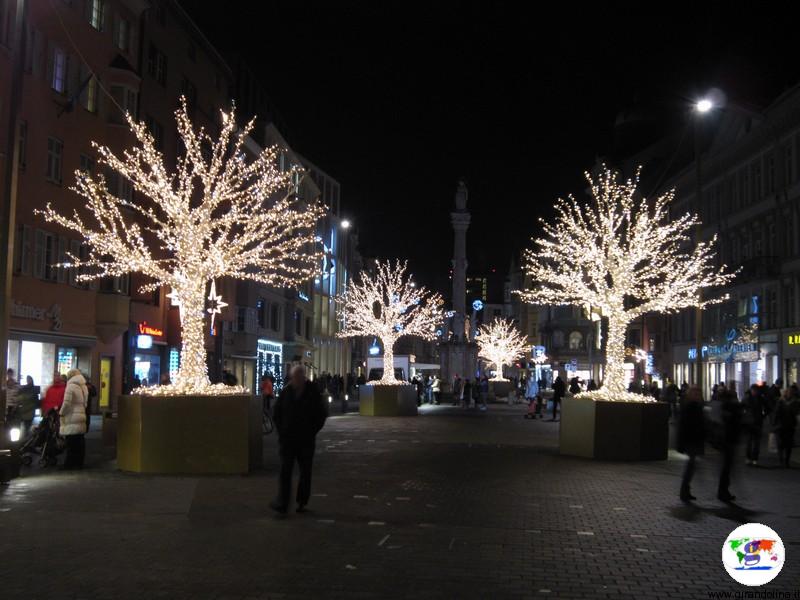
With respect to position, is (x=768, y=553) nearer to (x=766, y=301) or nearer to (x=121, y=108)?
(x=121, y=108)

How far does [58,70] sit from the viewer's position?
32.8 meters

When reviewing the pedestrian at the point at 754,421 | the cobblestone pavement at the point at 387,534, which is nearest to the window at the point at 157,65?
the cobblestone pavement at the point at 387,534

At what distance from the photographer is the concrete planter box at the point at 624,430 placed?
66.7 ft

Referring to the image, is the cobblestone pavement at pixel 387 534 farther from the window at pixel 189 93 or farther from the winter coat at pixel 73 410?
the window at pixel 189 93

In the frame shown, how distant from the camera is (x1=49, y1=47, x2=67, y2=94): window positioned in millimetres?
32219

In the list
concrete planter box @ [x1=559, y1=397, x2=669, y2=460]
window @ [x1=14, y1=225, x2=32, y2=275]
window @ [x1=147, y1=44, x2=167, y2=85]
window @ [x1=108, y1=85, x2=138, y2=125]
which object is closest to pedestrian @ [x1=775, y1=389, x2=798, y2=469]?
concrete planter box @ [x1=559, y1=397, x2=669, y2=460]

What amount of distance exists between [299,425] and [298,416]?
0.35 ft

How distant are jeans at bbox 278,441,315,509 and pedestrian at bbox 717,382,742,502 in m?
5.83

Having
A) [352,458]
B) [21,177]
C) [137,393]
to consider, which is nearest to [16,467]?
[137,393]

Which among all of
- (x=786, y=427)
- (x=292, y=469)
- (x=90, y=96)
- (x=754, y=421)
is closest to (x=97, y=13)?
(x=90, y=96)

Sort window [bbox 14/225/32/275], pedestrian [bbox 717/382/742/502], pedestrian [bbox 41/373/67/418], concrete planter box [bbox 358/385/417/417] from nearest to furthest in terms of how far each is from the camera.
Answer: pedestrian [bbox 717/382/742/502] < pedestrian [bbox 41/373/67/418] < window [bbox 14/225/32/275] < concrete planter box [bbox 358/385/417/417]

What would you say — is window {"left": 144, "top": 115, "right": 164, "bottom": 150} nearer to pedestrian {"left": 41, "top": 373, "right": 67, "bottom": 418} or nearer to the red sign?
the red sign

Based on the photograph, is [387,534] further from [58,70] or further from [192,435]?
[58,70]

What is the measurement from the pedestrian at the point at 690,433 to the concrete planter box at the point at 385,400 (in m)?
24.5
